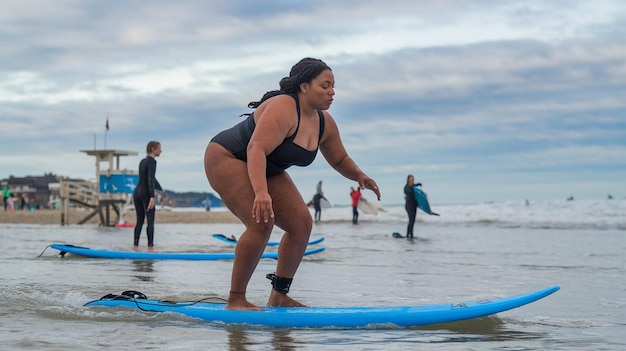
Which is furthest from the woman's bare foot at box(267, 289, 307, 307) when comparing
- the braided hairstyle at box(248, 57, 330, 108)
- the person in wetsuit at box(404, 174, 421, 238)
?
the person in wetsuit at box(404, 174, 421, 238)

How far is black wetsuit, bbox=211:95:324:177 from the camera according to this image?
5.45 meters

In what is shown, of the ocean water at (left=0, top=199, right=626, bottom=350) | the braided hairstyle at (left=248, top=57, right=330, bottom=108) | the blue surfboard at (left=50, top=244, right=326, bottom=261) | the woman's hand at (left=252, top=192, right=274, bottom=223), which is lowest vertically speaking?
the ocean water at (left=0, top=199, right=626, bottom=350)

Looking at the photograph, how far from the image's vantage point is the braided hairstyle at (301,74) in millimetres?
5516

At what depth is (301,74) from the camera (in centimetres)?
553

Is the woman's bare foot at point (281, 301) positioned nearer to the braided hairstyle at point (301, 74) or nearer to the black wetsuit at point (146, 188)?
the braided hairstyle at point (301, 74)

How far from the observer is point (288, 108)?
212 inches

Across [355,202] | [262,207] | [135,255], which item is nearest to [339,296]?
[262,207]

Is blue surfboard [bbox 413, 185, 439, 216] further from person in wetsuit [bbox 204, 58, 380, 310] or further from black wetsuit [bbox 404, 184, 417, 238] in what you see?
person in wetsuit [bbox 204, 58, 380, 310]

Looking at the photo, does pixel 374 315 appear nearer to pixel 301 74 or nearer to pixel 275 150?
pixel 275 150

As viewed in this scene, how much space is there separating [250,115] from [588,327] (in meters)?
2.74

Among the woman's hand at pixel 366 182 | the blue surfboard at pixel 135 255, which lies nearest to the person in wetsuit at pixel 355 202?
the blue surfboard at pixel 135 255

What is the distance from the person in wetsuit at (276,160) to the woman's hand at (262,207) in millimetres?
151

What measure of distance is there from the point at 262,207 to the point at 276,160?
57 centimetres

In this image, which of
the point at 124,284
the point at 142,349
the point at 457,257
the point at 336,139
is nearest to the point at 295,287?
the point at 124,284
